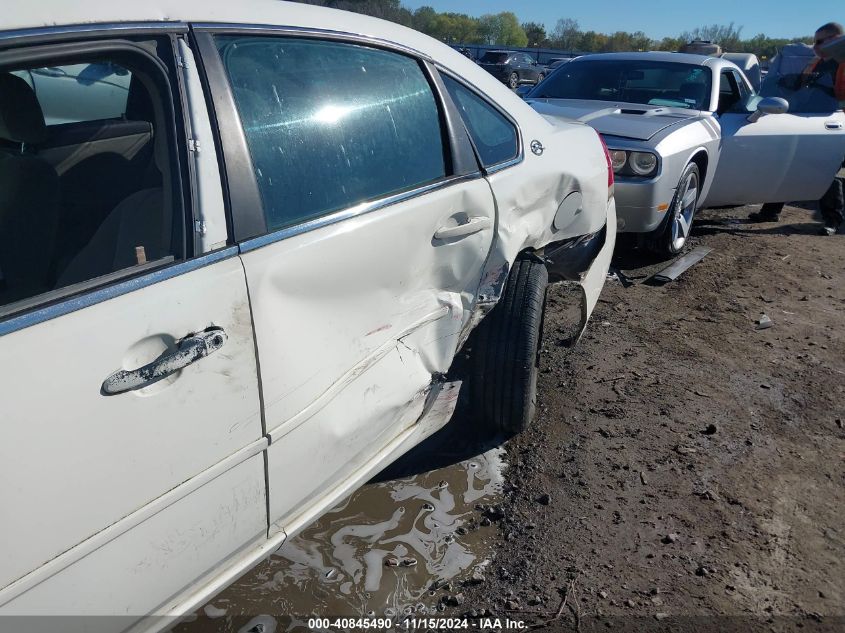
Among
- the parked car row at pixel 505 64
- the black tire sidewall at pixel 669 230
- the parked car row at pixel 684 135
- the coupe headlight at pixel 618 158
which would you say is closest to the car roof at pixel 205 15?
the coupe headlight at pixel 618 158

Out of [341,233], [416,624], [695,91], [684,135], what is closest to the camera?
[341,233]

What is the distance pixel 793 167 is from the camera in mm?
6320

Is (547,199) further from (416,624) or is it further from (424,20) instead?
(424,20)

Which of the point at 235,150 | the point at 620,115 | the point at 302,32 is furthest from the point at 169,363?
the point at 620,115

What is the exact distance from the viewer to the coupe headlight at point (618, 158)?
5.07 metres

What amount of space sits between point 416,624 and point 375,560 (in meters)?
0.31

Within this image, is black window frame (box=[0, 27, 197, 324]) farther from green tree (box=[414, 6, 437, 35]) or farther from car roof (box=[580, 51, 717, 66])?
green tree (box=[414, 6, 437, 35])

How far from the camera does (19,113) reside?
80.0 inches

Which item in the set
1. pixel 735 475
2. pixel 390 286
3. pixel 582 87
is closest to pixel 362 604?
pixel 390 286

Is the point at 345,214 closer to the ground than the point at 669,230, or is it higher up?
higher up

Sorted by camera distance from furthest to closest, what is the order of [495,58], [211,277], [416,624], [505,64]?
1. [495,58]
2. [505,64]
3. [416,624]
4. [211,277]

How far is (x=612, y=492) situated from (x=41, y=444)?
7.36 feet

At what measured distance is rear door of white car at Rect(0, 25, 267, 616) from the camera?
127cm

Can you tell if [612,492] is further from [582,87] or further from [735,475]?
[582,87]
